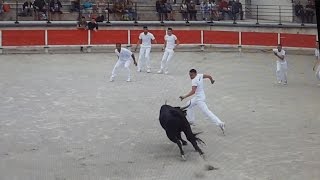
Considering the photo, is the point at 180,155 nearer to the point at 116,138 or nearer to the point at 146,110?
the point at 116,138

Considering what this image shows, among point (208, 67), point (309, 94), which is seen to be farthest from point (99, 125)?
point (208, 67)

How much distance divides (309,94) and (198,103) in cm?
666

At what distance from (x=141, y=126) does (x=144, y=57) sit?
9.73 metres

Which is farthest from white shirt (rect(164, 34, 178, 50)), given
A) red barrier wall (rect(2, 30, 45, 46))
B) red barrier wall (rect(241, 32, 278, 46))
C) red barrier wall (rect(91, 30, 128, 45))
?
red barrier wall (rect(241, 32, 278, 46))

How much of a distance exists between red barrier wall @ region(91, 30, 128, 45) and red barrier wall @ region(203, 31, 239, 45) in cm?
418

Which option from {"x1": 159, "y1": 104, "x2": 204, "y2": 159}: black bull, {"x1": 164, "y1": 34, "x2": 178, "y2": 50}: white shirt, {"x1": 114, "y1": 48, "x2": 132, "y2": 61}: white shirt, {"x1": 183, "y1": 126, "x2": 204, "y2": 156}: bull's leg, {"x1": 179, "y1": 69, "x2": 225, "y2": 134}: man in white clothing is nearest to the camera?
{"x1": 159, "y1": 104, "x2": 204, "y2": 159}: black bull

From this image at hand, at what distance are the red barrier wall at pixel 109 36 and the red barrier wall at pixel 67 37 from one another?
0.45 metres

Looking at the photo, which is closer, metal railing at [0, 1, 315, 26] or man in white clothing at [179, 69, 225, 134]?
man in white clothing at [179, 69, 225, 134]

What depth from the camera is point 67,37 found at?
28.5 metres

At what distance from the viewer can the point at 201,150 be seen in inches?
449

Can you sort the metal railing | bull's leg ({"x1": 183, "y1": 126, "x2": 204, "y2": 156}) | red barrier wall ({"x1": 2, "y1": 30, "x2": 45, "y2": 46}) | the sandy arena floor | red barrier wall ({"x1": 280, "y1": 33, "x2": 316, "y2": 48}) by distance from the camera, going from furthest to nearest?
the metal railing < red barrier wall ({"x1": 280, "y1": 33, "x2": 316, "y2": 48}) < red barrier wall ({"x1": 2, "y1": 30, "x2": 45, "y2": 46}) < bull's leg ({"x1": 183, "y1": 126, "x2": 204, "y2": 156}) < the sandy arena floor

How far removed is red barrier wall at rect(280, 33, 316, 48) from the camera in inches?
1170

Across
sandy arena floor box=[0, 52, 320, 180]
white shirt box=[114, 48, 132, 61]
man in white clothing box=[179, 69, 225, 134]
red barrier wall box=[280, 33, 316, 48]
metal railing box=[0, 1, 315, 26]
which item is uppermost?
metal railing box=[0, 1, 315, 26]

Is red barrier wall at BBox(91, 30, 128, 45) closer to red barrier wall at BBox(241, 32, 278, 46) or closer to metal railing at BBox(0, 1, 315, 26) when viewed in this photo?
metal railing at BBox(0, 1, 315, 26)
